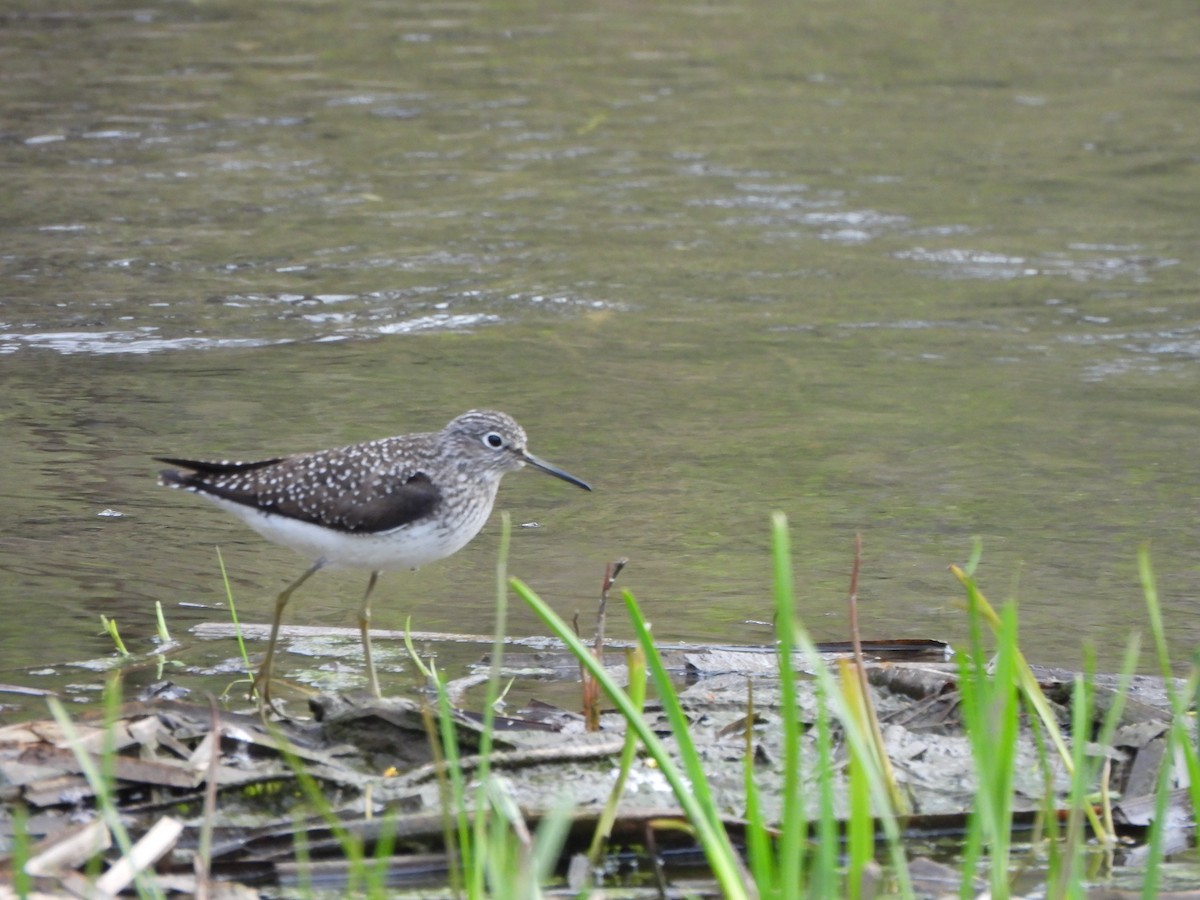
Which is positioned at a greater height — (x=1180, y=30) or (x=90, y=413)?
(x=1180, y=30)

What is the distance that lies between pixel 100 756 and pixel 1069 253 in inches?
350

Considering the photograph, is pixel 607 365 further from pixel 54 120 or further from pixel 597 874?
pixel 54 120

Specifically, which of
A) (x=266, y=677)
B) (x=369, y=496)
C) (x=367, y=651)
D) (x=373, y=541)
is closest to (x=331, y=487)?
(x=369, y=496)

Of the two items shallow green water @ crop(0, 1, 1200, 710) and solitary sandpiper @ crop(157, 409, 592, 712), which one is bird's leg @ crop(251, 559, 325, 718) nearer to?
solitary sandpiper @ crop(157, 409, 592, 712)

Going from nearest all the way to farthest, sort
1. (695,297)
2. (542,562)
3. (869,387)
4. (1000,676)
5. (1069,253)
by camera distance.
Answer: (1000,676) < (542,562) < (869,387) < (695,297) < (1069,253)

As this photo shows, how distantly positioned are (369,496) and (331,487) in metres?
0.13

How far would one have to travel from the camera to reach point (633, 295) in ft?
36.6

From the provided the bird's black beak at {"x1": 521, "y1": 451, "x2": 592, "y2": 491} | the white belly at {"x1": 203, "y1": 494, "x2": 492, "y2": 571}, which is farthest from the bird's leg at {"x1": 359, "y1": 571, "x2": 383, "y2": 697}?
the bird's black beak at {"x1": 521, "y1": 451, "x2": 592, "y2": 491}

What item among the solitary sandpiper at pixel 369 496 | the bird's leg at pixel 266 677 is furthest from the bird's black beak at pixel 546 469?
the bird's leg at pixel 266 677

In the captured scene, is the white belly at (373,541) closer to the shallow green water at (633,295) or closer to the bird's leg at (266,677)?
the bird's leg at (266,677)

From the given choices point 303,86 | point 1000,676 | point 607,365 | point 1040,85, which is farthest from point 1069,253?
point 1000,676

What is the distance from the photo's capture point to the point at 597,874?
176 inches

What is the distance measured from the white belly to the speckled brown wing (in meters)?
0.03

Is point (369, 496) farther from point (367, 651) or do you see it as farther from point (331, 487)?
point (367, 651)
